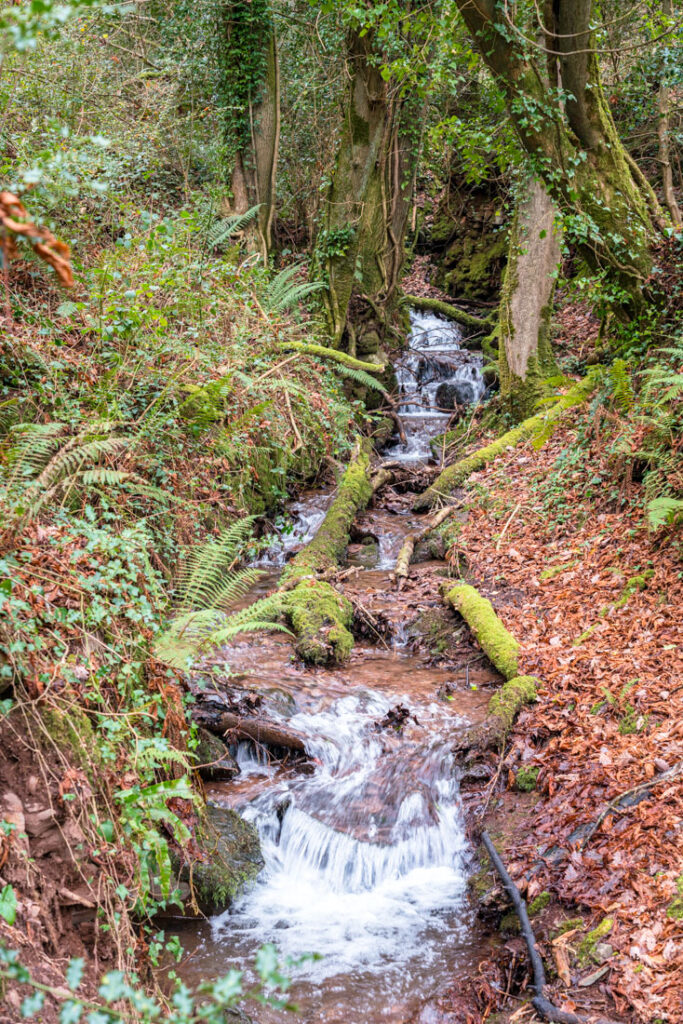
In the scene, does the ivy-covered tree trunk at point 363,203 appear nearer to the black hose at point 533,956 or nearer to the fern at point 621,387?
the fern at point 621,387

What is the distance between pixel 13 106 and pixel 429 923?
29.8 feet

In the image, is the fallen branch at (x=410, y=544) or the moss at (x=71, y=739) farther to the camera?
the fallen branch at (x=410, y=544)

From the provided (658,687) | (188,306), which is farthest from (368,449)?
(658,687)

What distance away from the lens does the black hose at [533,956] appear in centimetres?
312

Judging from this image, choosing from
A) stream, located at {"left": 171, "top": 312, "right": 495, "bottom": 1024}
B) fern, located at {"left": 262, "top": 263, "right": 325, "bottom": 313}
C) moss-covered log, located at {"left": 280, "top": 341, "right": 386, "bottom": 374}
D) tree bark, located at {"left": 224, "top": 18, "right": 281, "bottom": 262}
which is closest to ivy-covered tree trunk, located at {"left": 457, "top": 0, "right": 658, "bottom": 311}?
moss-covered log, located at {"left": 280, "top": 341, "right": 386, "bottom": 374}

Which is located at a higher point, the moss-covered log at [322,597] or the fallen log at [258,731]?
the moss-covered log at [322,597]

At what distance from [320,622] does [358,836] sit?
2310 millimetres

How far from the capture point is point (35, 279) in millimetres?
7055

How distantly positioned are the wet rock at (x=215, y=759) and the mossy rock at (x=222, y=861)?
296mm

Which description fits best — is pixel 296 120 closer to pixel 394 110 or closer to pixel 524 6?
pixel 394 110

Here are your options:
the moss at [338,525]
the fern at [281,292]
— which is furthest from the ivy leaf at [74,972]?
the fern at [281,292]

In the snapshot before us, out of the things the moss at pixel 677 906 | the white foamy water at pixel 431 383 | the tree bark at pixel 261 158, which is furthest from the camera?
the white foamy water at pixel 431 383

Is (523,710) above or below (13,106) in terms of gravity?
below

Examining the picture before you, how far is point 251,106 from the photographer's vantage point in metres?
13.4
